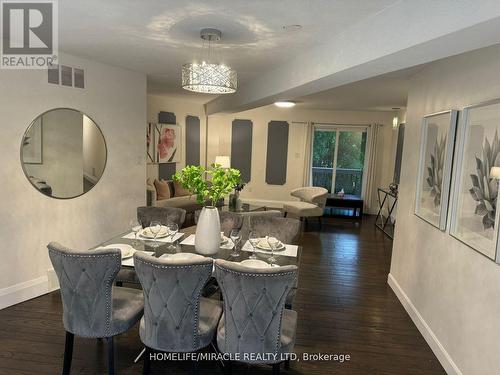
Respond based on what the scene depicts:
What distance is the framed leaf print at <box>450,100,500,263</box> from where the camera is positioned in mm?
2250

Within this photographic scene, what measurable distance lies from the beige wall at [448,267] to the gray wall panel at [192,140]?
17.9 feet

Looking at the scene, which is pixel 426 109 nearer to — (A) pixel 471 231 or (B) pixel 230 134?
(A) pixel 471 231

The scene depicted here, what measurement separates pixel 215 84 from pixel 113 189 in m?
2.17

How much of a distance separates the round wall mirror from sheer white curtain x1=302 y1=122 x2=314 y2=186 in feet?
18.8

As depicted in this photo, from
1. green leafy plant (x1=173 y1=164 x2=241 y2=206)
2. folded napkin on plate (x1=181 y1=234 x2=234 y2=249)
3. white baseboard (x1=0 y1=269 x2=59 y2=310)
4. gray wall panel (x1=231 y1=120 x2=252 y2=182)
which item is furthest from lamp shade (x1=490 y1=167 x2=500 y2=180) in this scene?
gray wall panel (x1=231 y1=120 x2=252 y2=182)

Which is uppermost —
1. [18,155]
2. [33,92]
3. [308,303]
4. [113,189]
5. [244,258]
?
[33,92]

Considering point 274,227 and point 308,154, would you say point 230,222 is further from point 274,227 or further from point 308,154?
point 308,154

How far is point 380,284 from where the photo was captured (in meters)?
4.38

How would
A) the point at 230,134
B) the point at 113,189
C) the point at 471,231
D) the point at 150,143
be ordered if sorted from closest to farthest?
1. the point at 471,231
2. the point at 113,189
3. the point at 150,143
4. the point at 230,134

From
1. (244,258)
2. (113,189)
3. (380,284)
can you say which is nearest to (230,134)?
(113,189)

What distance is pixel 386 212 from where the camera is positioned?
824cm

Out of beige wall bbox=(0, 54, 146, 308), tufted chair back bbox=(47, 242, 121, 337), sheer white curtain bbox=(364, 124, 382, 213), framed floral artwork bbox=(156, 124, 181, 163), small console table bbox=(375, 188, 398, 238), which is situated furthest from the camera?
sheer white curtain bbox=(364, 124, 382, 213)

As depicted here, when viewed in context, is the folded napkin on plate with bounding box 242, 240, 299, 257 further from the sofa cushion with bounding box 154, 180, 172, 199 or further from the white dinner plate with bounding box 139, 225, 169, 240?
the sofa cushion with bounding box 154, 180, 172, 199

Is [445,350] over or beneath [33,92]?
beneath
